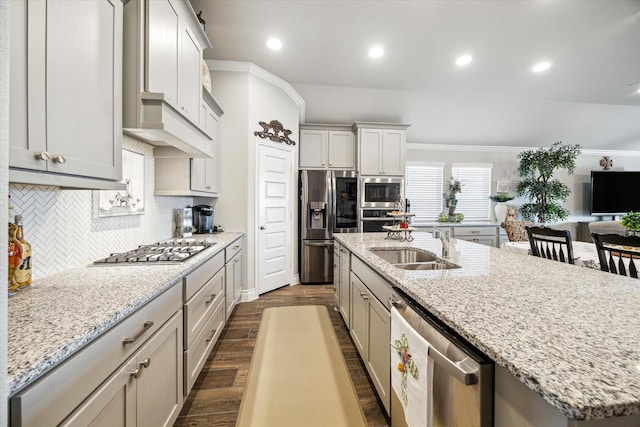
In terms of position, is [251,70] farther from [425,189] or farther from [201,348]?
[425,189]

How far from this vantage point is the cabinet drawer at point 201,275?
5.24ft

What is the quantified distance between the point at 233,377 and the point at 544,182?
6.27 m

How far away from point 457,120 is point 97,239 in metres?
5.66

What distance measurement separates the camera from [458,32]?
113 inches

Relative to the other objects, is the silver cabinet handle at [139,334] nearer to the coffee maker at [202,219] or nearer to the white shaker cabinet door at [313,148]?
the coffee maker at [202,219]

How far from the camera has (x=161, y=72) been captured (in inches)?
64.2

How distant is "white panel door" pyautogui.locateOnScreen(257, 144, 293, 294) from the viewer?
3.65 meters

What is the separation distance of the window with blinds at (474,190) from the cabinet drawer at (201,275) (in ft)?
17.4

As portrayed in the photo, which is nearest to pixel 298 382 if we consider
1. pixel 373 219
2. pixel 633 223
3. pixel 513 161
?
pixel 373 219

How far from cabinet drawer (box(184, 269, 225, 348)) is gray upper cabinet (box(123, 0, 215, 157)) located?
3.33 feet

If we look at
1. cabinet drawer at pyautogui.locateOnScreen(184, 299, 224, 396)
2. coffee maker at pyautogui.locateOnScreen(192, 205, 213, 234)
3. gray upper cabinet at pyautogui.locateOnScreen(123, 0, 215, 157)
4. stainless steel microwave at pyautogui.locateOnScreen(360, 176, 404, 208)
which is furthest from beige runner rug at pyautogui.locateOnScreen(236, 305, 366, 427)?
stainless steel microwave at pyautogui.locateOnScreen(360, 176, 404, 208)

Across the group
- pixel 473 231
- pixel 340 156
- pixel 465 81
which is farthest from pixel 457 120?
pixel 340 156

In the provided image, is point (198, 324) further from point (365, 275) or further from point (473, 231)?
point (473, 231)

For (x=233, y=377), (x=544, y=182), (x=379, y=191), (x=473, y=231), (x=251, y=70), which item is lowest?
(x=233, y=377)
